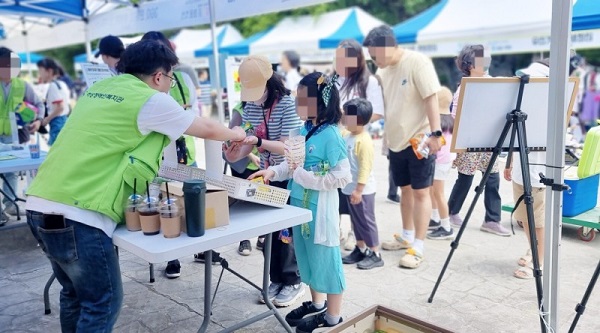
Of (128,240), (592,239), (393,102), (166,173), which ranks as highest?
(393,102)

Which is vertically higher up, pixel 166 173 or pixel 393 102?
pixel 393 102

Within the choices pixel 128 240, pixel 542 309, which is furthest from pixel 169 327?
pixel 542 309

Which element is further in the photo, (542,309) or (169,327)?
(169,327)

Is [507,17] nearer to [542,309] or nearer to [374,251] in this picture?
[374,251]

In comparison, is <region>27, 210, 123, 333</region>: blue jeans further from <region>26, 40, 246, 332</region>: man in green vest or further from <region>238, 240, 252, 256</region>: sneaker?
<region>238, 240, 252, 256</region>: sneaker

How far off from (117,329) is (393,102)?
7.72ft

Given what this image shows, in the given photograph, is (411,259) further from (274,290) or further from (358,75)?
(358,75)

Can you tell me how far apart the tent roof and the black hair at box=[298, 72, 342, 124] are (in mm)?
10602

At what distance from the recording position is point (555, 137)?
2.12 metres

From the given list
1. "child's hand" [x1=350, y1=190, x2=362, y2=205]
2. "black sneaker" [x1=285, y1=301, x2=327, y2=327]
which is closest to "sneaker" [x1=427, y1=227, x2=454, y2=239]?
"child's hand" [x1=350, y1=190, x2=362, y2=205]

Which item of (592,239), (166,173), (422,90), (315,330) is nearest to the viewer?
(166,173)

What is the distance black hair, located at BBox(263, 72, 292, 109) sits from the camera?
2857 mm

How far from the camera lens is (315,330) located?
2.78 metres

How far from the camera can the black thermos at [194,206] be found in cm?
190
